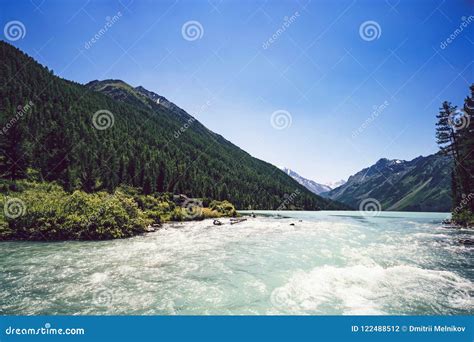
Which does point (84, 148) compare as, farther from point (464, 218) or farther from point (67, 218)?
point (464, 218)

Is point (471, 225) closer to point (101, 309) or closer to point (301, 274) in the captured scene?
point (301, 274)

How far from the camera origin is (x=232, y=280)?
12.6 metres

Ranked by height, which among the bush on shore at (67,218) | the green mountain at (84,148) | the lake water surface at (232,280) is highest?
the green mountain at (84,148)

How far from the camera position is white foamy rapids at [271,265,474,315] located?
9.48 m

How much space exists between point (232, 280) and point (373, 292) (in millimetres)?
6195

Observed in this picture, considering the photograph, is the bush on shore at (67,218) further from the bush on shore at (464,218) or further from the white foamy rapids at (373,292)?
the bush on shore at (464,218)

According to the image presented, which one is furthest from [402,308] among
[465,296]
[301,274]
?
[301,274]

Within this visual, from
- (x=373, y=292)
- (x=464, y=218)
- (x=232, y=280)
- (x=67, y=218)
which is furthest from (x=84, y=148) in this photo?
(x=464, y=218)

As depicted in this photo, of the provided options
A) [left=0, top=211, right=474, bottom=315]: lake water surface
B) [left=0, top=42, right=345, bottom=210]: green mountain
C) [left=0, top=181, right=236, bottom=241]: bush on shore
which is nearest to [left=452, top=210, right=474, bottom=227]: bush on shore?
[left=0, top=211, right=474, bottom=315]: lake water surface

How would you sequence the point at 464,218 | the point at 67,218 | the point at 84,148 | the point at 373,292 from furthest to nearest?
the point at 84,148, the point at 464,218, the point at 67,218, the point at 373,292

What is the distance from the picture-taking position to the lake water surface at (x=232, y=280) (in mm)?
9539

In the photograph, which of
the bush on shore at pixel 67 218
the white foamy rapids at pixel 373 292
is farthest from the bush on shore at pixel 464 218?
the bush on shore at pixel 67 218

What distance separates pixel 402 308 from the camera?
943cm

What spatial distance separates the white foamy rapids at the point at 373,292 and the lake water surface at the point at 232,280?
0.04 meters
